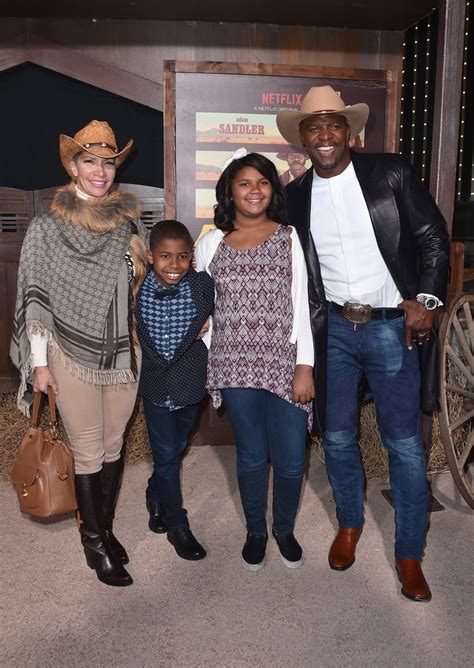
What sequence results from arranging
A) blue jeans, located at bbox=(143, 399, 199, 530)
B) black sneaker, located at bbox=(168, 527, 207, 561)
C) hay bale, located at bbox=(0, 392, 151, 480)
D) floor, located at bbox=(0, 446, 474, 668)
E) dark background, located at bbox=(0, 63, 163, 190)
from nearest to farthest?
floor, located at bbox=(0, 446, 474, 668) → blue jeans, located at bbox=(143, 399, 199, 530) → black sneaker, located at bbox=(168, 527, 207, 561) → hay bale, located at bbox=(0, 392, 151, 480) → dark background, located at bbox=(0, 63, 163, 190)

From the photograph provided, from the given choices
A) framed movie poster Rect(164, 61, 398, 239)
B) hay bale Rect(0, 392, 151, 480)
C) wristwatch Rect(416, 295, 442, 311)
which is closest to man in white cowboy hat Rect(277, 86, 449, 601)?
wristwatch Rect(416, 295, 442, 311)

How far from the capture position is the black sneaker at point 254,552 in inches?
110

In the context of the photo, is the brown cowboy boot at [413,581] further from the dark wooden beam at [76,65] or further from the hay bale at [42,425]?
the dark wooden beam at [76,65]

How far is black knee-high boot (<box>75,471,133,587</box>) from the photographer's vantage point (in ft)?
8.80

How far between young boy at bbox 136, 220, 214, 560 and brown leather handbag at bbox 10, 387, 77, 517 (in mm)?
385

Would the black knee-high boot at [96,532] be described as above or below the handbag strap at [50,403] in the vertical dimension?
below

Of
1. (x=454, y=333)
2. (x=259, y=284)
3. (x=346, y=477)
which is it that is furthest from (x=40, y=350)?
(x=454, y=333)

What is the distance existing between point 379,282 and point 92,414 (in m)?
1.25

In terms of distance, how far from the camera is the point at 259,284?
253 cm

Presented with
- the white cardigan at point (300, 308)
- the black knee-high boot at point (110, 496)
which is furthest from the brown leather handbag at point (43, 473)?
the white cardigan at point (300, 308)

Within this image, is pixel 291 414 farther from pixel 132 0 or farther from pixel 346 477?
pixel 132 0

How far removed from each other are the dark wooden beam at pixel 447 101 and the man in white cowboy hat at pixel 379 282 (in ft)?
2.15

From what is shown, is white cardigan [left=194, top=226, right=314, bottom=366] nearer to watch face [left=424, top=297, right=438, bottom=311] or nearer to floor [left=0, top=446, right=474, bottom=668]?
watch face [left=424, top=297, right=438, bottom=311]

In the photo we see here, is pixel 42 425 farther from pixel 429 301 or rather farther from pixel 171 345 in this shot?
pixel 429 301
